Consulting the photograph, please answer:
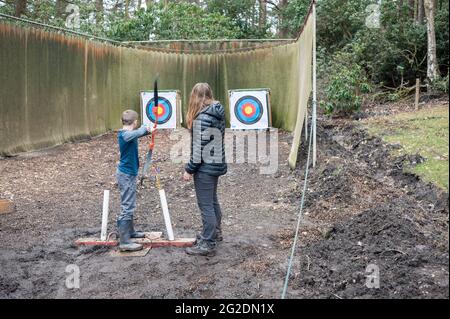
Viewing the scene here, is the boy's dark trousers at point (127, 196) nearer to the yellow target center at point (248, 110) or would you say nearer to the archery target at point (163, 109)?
the yellow target center at point (248, 110)

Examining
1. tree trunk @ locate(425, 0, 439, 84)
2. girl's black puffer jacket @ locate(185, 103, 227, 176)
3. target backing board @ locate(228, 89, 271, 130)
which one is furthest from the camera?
tree trunk @ locate(425, 0, 439, 84)

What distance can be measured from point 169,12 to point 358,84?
510 centimetres

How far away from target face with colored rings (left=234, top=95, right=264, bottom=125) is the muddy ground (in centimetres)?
315

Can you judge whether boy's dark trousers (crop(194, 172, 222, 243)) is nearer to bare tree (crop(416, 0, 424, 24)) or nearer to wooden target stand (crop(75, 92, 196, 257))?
wooden target stand (crop(75, 92, 196, 257))

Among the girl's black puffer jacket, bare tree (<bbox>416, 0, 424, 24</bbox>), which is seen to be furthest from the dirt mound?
bare tree (<bbox>416, 0, 424, 24</bbox>)

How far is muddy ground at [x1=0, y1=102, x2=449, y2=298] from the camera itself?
10.5 feet

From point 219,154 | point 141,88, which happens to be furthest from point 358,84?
point 219,154

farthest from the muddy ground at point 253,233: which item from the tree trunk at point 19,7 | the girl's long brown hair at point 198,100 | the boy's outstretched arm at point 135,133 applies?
the tree trunk at point 19,7

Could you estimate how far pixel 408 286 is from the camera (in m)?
2.88

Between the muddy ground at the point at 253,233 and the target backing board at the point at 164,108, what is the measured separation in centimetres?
359

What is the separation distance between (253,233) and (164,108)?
654 cm

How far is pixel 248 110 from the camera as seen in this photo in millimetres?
10094

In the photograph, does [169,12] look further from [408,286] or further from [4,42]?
[408,286]

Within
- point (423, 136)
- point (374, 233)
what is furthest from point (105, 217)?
point (423, 136)
